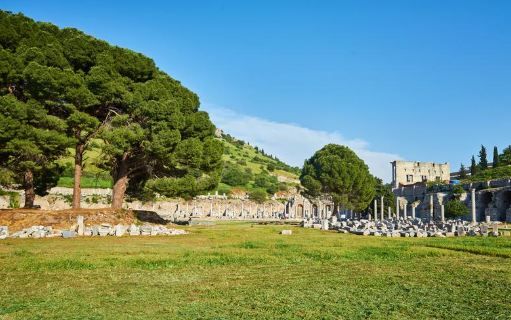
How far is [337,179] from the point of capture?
50.4m

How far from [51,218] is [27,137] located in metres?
4.86

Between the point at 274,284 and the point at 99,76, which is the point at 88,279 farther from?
the point at 99,76

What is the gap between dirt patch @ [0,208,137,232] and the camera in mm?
24109

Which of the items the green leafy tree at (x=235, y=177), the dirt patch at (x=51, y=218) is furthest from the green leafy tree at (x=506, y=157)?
the dirt patch at (x=51, y=218)

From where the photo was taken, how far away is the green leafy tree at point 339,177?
166 feet

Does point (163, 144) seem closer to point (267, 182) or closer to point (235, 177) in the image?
point (235, 177)

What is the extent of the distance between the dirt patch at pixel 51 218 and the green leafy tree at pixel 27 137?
2.80m

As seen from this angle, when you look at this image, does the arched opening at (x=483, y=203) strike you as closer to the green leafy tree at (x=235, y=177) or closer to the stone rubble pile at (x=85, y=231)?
the stone rubble pile at (x=85, y=231)

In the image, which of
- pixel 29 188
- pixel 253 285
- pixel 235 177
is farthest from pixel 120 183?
pixel 235 177

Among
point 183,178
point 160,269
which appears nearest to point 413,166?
point 183,178

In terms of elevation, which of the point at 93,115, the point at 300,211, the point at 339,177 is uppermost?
the point at 93,115

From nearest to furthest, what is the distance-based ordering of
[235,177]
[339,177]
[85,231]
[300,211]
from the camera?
[85,231] → [339,177] → [300,211] → [235,177]

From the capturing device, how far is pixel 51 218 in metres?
25.0

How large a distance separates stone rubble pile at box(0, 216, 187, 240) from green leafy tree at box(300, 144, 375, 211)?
2782cm
